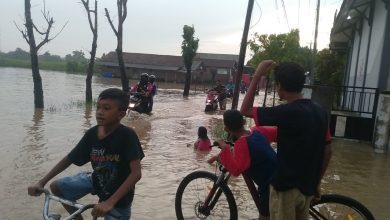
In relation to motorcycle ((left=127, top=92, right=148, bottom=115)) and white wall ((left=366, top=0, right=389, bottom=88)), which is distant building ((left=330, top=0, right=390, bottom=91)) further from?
motorcycle ((left=127, top=92, right=148, bottom=115))

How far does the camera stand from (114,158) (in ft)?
9.84

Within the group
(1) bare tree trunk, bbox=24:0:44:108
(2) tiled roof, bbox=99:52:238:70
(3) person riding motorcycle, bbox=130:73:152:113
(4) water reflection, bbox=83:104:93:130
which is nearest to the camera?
(4) water reflection, bbox=83:104:93:130

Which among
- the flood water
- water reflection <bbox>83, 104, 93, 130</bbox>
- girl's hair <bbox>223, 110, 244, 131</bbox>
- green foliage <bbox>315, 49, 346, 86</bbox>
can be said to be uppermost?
green foliage <bbox>315, 49, 346, 86</bbox>

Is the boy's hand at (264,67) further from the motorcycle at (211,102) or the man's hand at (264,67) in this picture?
the motorcycle at (211,102)

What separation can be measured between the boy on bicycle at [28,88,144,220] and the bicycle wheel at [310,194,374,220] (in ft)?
5.74

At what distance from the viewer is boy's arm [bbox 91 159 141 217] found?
257 centimetres

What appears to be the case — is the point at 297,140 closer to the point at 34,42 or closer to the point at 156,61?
the point at 34,42

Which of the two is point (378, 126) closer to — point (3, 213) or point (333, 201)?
point (333, 201)

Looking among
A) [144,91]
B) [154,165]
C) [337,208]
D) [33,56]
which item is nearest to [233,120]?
[337,208]

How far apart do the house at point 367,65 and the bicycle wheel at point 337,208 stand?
252 inches

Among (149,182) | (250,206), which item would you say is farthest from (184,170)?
(250,206)

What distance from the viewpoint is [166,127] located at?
534 inches

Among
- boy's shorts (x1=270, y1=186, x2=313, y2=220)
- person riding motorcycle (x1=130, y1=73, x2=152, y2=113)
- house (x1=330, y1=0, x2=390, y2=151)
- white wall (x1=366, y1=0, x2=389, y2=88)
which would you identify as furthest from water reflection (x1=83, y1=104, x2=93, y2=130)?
boy's shorts (x1=270, y1=186, x2=313, y2=220)

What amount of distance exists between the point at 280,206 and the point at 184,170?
4.60m
